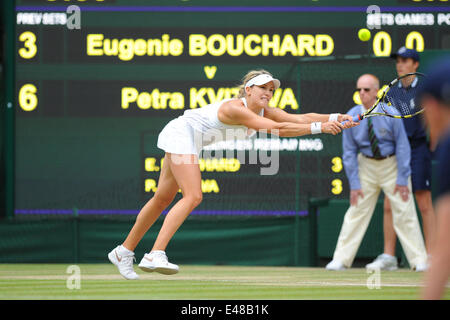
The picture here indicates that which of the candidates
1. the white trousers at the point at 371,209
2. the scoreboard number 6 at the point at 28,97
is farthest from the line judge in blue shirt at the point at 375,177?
the scoreboard number 6 at the point at 28,97

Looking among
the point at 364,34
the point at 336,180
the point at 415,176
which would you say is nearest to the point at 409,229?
the point at 415,176

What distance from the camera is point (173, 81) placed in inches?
373

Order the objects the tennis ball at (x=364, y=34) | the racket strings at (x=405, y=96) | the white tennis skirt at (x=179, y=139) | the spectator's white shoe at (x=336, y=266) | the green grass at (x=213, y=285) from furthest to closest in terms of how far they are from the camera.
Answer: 1. the tennis ball at (x=364, y=34)
2. the spectator's white shoe at (x=336, y=266)
3. the racket strings at (x=405, y=96)
4. the white tennis skirt at (x=179, y=139)
5. the green grass at (x=213, y=285)

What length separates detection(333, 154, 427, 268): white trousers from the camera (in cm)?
791

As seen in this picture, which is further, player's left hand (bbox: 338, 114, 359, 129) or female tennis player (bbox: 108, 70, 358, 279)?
female tennis player (bbox: 108, 70, 358, 279)

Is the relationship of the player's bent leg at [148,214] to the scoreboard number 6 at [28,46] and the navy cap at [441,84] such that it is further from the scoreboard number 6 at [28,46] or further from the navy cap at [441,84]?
the scoreboard number 6 at [28,46]

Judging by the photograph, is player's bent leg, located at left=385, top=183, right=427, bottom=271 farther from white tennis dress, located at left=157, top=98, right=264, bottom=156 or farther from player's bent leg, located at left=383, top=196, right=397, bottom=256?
white tennis dress, located at left=157, top=98, right=264, bottom=156

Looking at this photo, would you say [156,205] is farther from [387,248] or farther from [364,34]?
[364,34]

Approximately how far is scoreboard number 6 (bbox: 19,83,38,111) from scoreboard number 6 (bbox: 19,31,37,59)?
32 cm

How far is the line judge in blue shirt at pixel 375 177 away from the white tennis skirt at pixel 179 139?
7.39ft

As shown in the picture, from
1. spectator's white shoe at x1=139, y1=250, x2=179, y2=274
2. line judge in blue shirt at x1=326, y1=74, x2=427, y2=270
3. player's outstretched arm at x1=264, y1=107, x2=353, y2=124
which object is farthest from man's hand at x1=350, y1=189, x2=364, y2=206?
spectator's white shoe at x1=139, y1=250, x2=179, y2=274

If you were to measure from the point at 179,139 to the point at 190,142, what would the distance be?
0.29ft

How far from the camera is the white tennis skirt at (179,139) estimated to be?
6086 millimetres
